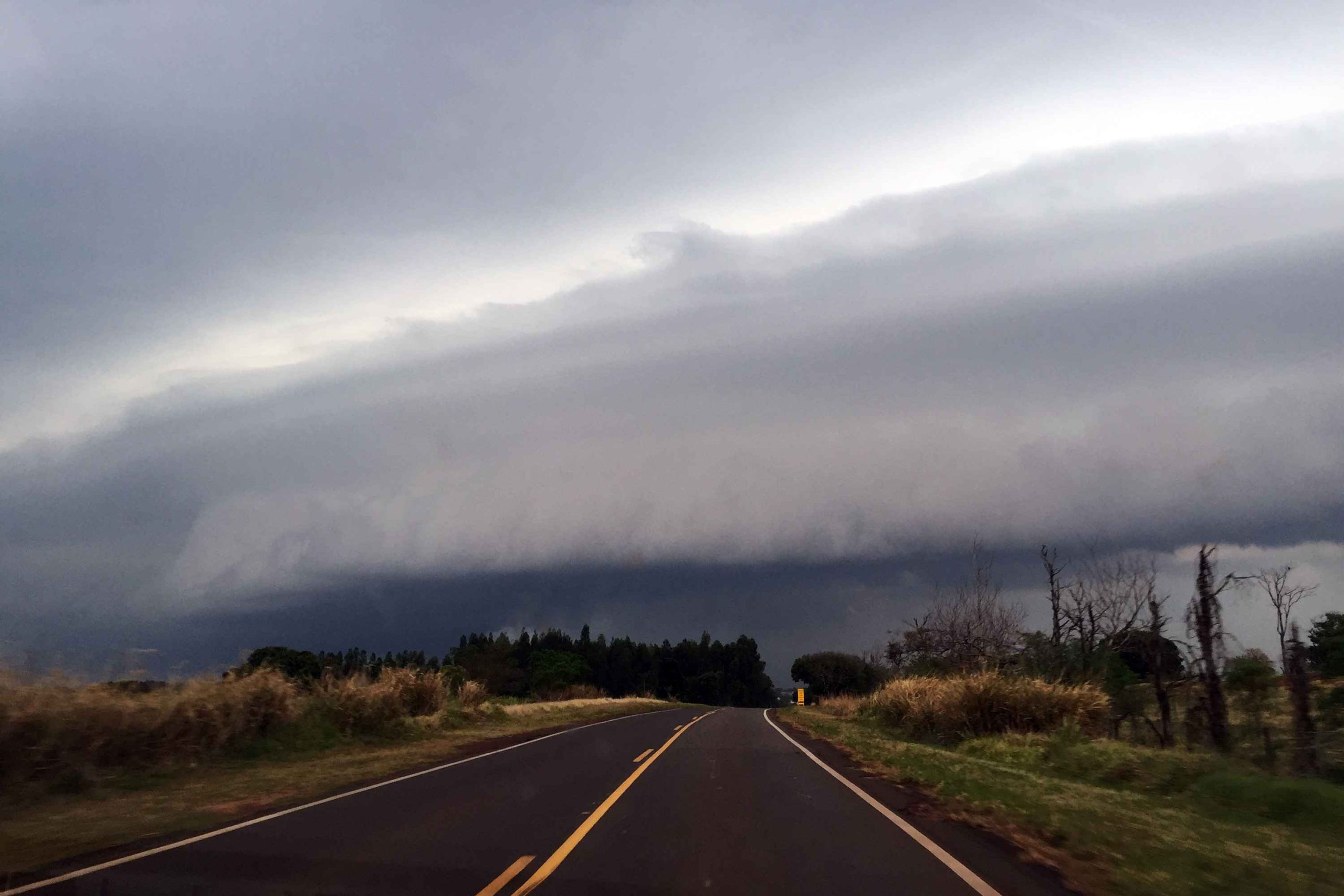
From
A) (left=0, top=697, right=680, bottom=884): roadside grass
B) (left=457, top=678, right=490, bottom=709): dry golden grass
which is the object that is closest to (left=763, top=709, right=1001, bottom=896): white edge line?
(left=0, top=697, right=680, bottom=884): roadside grass

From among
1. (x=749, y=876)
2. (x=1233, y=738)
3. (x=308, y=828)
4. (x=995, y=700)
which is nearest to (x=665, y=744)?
(x=995, y=700)

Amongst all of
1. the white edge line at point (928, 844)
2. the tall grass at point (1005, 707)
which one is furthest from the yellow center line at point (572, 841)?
the tall grass at point (1005, 707)

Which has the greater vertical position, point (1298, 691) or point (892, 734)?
point (1298, 691)

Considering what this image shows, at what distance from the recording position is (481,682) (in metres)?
38.9

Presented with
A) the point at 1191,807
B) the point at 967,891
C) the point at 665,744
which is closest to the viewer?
the point at 967,891

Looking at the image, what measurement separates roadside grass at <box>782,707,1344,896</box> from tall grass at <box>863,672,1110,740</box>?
170 centimetres

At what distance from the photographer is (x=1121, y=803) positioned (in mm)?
13695

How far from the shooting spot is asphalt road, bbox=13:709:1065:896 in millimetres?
8461

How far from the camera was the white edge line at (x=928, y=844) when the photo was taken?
850 cm

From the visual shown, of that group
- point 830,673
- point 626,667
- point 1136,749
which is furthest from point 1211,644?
point 626,667

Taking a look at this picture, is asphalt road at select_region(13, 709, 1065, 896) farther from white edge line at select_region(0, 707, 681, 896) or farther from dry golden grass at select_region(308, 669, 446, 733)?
dry golden grass at select_region(308, 669, 446, 733)

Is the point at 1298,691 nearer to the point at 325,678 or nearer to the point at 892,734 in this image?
the point at 892,734

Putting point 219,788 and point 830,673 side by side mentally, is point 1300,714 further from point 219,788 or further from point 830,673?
point 830,673

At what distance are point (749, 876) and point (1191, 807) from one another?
866cm
